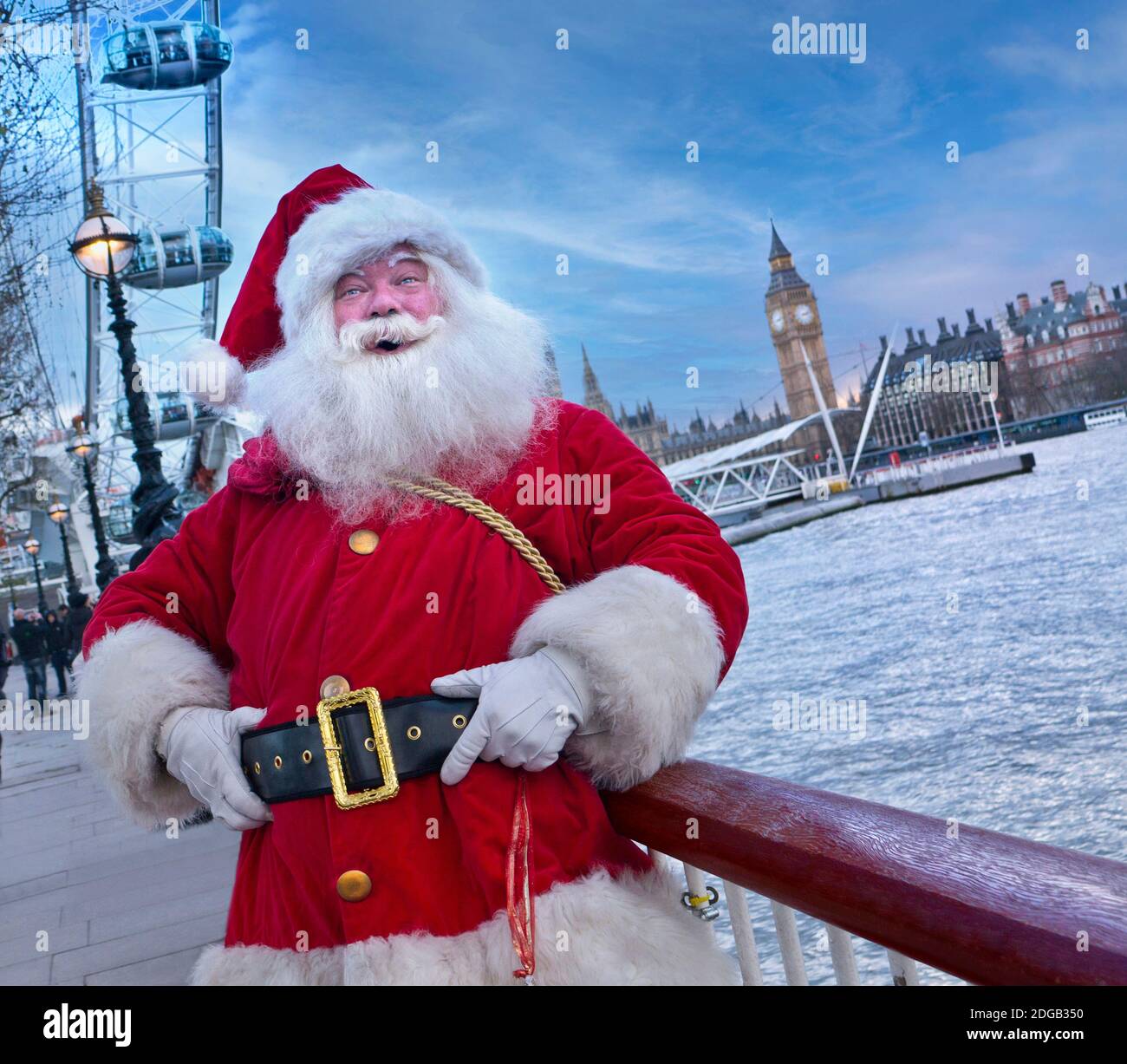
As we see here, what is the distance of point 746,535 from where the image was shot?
39312 millimetres

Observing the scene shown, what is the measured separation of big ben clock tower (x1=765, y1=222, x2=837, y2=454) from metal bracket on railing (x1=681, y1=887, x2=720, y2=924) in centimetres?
8684

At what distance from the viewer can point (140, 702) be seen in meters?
1.45

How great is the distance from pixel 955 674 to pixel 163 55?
13778 mm

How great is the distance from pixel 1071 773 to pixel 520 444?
9551mm

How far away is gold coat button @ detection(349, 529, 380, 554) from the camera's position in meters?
1.42

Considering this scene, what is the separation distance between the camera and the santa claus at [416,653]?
1222 mm

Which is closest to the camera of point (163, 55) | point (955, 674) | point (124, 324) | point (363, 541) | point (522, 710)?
point (522, 710)

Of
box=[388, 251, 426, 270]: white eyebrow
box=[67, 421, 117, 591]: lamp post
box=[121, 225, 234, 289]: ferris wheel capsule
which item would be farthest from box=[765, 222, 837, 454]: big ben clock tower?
box=[388, 251, 426, 270]: white eyebrow
